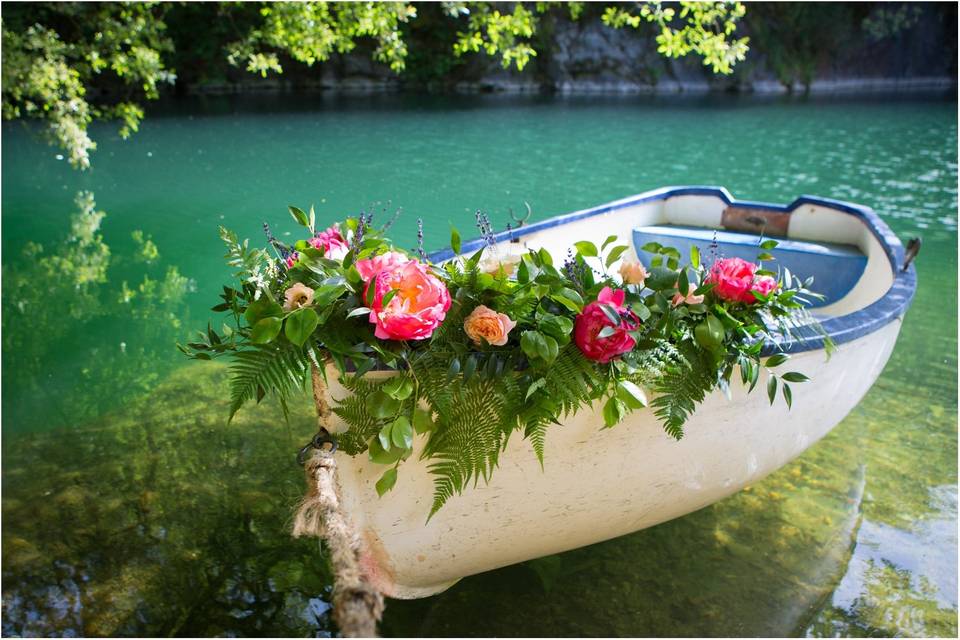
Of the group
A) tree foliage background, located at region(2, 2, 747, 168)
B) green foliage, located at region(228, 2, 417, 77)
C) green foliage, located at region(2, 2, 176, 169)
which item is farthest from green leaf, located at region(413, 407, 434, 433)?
green foliage, located at region(2, 2, 176, 169)

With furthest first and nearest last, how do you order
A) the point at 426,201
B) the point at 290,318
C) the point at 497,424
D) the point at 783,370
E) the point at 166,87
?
1. the point at 166,87
2. the point at 426,201
3. the point at 783,370
4. the point at 497,424
5. the point at 290,318

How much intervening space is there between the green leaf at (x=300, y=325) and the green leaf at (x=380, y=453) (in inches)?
12.1

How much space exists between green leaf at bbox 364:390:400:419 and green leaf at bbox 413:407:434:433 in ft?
0.18

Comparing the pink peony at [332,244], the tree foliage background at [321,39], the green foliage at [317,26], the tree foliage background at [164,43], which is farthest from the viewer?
the green foliage at [317,26]

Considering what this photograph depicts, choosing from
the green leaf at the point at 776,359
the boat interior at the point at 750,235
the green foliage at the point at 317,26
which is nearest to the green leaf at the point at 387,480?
the green leaf at the point at 776,359

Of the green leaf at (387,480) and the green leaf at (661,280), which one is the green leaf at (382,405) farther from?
the green leaf at (661,280)

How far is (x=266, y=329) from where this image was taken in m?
1.66

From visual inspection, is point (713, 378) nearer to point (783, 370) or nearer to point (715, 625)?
point (783, 370)

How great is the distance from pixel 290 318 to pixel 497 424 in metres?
0.55

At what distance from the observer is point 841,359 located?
245 cm

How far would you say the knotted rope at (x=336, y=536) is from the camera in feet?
3.52

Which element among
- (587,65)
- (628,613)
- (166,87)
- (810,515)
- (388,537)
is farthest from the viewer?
(587,65)

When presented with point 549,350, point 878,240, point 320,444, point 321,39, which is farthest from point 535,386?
point 321,39

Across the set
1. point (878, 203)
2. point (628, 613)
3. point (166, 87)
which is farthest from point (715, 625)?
point (166, 87)
